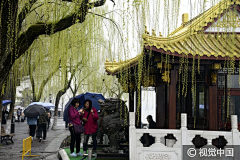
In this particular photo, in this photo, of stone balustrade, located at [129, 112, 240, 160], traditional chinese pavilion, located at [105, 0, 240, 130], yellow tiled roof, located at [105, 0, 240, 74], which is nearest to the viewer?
stone balustrade, located at [129, 112, 240, 160]

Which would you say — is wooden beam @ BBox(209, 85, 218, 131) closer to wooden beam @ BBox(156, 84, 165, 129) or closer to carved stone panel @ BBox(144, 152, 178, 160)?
carved stone panel @ BBox(144, 152, 178, 160)

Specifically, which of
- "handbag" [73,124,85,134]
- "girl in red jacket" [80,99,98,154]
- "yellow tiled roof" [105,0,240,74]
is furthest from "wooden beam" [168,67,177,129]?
"handbag" [73,124,85,134]

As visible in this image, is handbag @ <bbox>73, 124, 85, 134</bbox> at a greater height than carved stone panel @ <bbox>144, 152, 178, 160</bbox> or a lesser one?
greater

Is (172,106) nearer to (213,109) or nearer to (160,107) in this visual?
(213,109)

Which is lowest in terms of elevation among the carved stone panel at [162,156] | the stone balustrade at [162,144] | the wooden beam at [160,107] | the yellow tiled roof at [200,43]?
the carved stone panel at [162,156]

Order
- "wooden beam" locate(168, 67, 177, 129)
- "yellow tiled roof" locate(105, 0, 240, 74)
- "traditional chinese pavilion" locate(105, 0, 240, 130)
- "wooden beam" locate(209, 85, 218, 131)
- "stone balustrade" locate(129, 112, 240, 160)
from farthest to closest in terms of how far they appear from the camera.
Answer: "wooden beam" locate(209, 85, 218, 131), "wooden beam" locate(168, 67, 177, 129), "traditional chinese pavilion" locate(105, 0, 240, 130), "yellow tiled roof" locate(105, 0, 240, 74), "stone balustrade" locate(129, 112, 240, 160)

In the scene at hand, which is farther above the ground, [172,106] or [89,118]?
[172,106]

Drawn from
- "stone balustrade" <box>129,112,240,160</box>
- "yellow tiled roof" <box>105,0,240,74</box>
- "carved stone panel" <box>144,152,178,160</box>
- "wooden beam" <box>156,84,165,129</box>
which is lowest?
"carved stone panel" <box>144,152,178,160</box>

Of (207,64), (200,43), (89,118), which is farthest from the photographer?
(89,118)

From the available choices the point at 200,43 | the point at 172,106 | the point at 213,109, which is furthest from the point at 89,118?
the point at 200,43

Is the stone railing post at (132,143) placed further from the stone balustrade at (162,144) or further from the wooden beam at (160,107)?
the wooden beam at (160,107)

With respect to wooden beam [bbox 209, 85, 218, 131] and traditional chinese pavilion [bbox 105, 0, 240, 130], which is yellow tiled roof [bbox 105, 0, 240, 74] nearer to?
traditional chinese pavilion [bbox 105, 0, 240, 130]

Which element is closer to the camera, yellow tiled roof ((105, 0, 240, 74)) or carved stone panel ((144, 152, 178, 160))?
carved stone panel ((144, 152, 178, 160))

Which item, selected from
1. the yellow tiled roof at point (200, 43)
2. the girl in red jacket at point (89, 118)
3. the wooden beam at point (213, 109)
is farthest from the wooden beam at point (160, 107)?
the girl in red jacket at point (89, 118)
